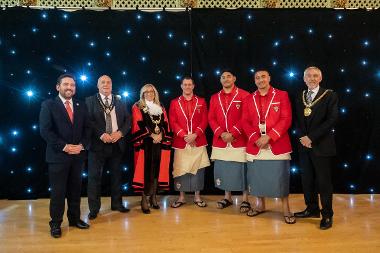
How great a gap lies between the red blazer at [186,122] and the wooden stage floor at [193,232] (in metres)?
0.79

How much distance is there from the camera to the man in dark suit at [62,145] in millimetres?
3295

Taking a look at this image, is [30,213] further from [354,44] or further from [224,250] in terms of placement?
[354,44]

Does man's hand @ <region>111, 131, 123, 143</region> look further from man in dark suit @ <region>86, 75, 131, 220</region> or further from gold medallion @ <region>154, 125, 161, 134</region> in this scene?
gold medallion @ <region>154, 125, 161, 134</region>

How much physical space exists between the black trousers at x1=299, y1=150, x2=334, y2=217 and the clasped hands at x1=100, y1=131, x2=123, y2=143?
6.27 feet

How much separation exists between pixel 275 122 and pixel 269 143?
22 centimetres

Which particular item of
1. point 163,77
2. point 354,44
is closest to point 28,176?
point 163,77

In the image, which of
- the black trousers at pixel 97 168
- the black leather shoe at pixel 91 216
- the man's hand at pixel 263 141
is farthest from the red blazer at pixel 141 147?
the man's hand at pixel 263 141

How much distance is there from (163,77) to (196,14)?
3.07ft

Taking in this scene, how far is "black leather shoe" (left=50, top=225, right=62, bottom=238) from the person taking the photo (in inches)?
130

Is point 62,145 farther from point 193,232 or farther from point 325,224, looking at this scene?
point 325,224

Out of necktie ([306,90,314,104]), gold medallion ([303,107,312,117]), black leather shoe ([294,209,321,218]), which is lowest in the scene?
black leather shoe ([294,209,321,218])

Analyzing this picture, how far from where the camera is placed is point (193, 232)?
342 centimetres

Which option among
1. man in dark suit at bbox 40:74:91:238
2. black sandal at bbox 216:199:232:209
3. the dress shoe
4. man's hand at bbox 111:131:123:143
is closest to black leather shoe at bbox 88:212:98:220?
man in dark suit at bbox 40:74:91:238

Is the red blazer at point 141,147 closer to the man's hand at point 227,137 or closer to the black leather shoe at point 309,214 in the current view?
the man's hand at point 227,137
